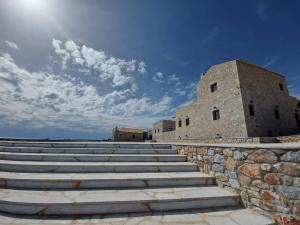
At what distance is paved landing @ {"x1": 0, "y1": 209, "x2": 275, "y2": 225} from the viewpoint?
2.19 meters

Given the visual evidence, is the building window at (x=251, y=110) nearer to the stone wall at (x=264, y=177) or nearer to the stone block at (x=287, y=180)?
the stone wall at (x=264, y=177)

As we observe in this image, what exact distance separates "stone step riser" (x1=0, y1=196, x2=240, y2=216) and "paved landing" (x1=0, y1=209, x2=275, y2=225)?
0.35ft

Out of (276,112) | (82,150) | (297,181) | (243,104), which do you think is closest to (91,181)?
(82,150)

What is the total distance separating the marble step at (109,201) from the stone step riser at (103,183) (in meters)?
0.17

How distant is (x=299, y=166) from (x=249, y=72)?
1614 cm

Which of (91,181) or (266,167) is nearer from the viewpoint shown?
(266,167)

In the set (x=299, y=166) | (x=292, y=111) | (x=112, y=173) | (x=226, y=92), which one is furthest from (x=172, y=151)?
(x=292, y=111)

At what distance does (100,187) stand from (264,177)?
288 cm

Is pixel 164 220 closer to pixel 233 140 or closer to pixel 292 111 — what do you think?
pixel 233 140

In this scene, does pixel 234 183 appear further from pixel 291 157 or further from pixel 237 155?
pixel 291 157

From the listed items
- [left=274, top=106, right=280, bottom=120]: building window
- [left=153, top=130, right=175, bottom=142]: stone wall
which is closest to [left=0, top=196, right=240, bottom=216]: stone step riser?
[left=274, top=106, right=280, bottom=120]: building window

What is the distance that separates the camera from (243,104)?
13688 mm

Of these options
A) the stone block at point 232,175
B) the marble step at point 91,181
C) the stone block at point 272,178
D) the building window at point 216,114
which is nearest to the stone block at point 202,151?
the marble step at point 91,181

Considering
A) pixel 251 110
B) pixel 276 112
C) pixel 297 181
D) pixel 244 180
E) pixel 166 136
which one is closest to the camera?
pixel 297 181
